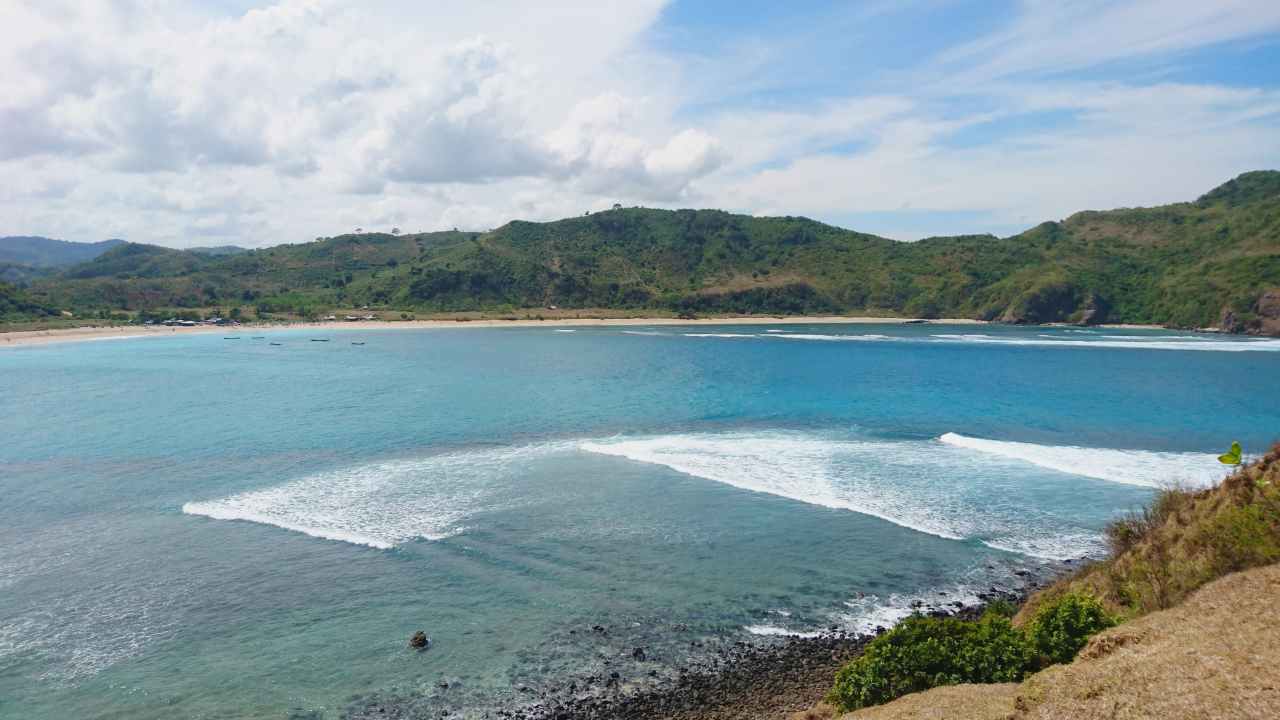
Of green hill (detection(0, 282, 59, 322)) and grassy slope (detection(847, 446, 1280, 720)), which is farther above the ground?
green hill (detection(0, 282, 59, 322))

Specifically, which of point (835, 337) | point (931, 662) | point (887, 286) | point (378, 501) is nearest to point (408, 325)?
point (835, 337)

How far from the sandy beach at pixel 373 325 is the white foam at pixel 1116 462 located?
123830 millimetres

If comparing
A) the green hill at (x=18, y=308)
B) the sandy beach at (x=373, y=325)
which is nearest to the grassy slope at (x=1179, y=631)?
the sandy beach at (x=373, y=325)

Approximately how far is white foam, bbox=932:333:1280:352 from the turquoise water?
41981mm

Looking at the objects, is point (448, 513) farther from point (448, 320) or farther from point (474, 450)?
point (448, 320)

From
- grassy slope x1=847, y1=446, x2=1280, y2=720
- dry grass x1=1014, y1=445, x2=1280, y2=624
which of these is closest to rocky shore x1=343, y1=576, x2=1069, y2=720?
grassy slope x1=847, y1=446, x2=1280, y2=720

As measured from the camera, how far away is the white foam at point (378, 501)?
26.9 m

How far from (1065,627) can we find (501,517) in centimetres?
1994

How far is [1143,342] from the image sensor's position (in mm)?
112562

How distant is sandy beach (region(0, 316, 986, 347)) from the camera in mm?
116125

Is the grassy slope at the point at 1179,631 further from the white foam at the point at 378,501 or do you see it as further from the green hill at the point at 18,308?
the green hill at the point at 18,308

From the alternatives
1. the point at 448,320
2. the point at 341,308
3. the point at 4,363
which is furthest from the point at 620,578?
the point at 341,308

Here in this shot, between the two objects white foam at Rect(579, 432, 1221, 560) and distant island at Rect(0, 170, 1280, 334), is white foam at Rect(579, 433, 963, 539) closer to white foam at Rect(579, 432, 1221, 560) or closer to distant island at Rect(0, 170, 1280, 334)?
white foam at Rect(579, 432, 1221, 560)

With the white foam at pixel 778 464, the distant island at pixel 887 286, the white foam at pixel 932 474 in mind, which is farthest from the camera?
the distant island at pixel 887 286
